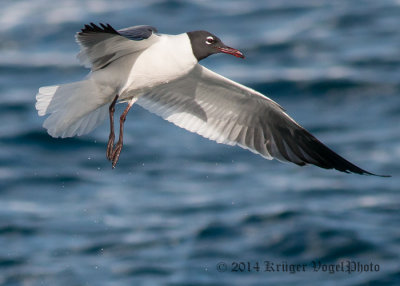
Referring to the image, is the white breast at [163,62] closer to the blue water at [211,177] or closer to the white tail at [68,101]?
the white tail at [68,101]

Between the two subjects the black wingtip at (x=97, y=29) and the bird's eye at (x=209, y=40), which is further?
the bird's eye at (x=209, y=40)

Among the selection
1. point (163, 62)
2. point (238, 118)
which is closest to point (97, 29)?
point (163, 62)

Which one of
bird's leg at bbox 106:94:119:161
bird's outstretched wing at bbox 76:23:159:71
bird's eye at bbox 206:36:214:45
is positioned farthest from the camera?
bird's leg at bbox 106:94:119:161

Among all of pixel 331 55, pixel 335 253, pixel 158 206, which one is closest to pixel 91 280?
pixel 158 206

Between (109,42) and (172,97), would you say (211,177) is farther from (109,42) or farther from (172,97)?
(109,42)

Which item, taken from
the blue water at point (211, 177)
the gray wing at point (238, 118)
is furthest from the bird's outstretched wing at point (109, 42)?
the blue water at point (211, 177)

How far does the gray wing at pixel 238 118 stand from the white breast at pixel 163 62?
0.65 m

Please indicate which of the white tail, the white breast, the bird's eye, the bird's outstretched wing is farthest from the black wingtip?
the bird's eye

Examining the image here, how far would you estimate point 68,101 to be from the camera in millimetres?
7273

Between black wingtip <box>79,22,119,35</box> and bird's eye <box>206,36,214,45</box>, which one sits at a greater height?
black wingtip <box>79,22,119,35</box>

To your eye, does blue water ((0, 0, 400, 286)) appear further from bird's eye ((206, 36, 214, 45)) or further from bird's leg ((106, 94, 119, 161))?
bird's eye ((206, 36, 214, 45))

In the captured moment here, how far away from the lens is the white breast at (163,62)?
6.84 m

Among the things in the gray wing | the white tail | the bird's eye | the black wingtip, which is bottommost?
the gray wing

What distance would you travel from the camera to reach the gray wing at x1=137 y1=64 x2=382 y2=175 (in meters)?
7.70
